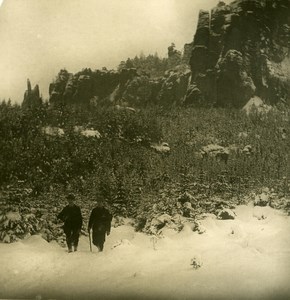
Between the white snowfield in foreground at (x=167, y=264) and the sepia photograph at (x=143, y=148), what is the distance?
0.4 inches

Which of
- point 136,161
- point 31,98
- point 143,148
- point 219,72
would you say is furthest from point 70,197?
point 219,72

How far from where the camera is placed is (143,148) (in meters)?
4.72

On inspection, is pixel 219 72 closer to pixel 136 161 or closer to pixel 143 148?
pixel 143 148

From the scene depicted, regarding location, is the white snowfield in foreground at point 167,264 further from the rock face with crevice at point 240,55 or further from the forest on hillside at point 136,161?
the rock face with crevice at point 240,55

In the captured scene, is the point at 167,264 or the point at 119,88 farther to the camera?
the point at 119,88

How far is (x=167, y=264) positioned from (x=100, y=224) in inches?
27.7

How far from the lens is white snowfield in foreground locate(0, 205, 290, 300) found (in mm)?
4176

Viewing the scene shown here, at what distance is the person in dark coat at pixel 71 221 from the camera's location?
464cm

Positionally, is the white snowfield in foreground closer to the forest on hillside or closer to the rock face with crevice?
the forest on hillside

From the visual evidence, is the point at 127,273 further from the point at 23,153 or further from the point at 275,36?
the point at 275,36

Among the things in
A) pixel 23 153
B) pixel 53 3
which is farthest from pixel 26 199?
pixel 53 3

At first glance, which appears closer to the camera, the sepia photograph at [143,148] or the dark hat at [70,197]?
the sepia photograph at [143,148]

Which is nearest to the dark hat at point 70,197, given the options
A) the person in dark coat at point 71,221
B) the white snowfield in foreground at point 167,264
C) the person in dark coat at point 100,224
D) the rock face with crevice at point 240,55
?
the person in dark coat at point 71,221

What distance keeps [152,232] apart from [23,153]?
4.58 feet
